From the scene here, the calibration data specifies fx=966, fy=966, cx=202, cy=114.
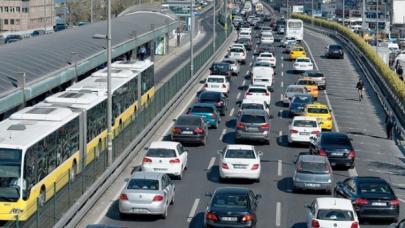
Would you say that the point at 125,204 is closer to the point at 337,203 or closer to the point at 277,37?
the point at 337,203

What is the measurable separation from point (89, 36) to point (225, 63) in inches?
401

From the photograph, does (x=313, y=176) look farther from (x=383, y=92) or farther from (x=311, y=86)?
(x=383, y=92)

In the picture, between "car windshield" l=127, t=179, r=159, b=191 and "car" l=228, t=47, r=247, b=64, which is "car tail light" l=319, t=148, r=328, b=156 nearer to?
"car windshield" l=127, t=179, r=159, b=191

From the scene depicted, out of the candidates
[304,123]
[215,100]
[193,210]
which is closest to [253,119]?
[304,123]

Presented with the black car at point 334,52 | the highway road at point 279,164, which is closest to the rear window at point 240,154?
the highway road at point 279,164

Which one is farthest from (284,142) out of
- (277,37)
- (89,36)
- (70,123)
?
(277,37)

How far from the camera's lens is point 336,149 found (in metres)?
37.8

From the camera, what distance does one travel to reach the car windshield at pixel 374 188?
2945cm

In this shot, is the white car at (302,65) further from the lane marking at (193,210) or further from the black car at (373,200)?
the black car at (373,200)

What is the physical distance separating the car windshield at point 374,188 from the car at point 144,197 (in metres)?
6.05

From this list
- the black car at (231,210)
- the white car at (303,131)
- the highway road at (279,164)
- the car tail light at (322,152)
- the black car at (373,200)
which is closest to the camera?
the black car at (231,210)

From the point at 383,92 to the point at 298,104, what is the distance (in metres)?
11.4

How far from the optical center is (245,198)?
27469mm

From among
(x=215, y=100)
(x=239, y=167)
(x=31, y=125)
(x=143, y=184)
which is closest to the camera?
(x=143, y=184)
